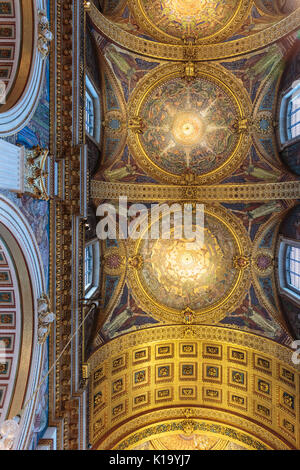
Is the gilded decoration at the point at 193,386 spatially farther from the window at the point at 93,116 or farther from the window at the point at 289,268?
the window at the point at 93,116

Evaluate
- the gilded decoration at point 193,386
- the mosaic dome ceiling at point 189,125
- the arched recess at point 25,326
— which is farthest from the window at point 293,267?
the arched recess at point 25,326

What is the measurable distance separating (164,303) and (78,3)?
42.4 feet

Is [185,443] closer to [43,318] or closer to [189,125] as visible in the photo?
[43,318]

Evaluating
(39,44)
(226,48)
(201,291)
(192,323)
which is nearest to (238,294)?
(201,291)

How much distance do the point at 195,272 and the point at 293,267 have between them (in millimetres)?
4677

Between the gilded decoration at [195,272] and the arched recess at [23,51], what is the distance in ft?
26.5

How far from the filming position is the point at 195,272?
14.2 meters

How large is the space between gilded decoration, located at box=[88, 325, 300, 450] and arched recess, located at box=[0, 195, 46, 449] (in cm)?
416

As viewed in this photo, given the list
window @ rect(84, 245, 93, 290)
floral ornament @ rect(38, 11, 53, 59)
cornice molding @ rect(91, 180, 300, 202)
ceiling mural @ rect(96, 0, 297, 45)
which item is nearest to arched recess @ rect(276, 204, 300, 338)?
cornice molding @ rect(91, 180, 300, 202)

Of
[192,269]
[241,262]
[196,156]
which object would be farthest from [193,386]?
[196,156]

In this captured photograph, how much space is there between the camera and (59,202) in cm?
870

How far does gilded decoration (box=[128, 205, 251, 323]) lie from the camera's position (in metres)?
13.7

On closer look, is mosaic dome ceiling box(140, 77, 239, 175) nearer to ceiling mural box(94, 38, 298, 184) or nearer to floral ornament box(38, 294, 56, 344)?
ceiling mural box(94, 38, 298, 184)

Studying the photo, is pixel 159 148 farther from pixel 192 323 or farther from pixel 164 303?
pixel 192 323
